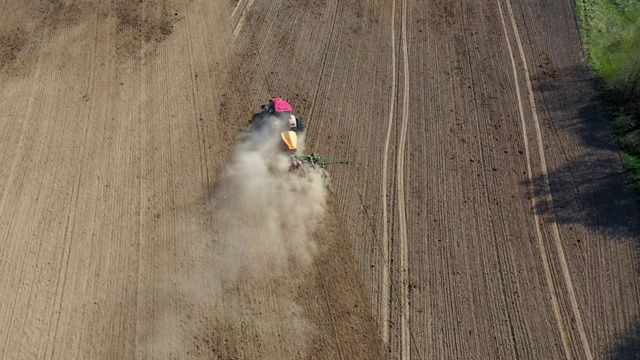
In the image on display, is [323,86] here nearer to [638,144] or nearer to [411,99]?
[411,99]

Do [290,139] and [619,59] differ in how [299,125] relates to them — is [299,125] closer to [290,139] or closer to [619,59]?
[290,139]

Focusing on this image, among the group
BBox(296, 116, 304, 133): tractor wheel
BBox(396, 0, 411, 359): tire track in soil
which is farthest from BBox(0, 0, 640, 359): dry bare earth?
BBox(296, 116, 304, 133): tractor wheel

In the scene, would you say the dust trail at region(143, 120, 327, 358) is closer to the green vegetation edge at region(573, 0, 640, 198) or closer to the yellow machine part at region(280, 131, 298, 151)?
the yellow machine part at region(280, 131, 298, 151)

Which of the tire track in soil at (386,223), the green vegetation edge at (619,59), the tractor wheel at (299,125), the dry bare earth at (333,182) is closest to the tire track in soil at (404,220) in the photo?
the dry bare earth at (333,182)

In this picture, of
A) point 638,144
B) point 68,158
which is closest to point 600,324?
point 638,144

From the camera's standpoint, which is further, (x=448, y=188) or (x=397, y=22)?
(x=397, y=22)
